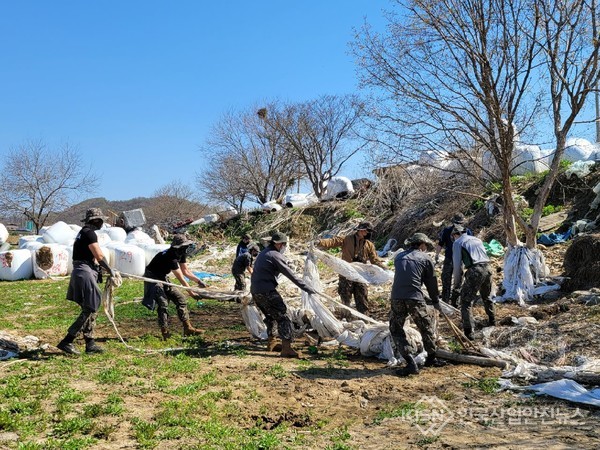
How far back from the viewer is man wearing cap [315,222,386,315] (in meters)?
8.52

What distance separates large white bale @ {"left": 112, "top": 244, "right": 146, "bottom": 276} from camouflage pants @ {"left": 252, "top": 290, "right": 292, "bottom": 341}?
31.8 ft

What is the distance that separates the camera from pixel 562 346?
20.3 ft

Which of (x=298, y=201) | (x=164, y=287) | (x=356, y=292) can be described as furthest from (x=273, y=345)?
(x=298, y=201)

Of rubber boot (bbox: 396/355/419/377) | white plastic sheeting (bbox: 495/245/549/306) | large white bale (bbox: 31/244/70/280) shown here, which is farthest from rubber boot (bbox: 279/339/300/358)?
large white bale (bbox: 31/244/70/280)

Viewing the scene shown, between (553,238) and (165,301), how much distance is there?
986cm

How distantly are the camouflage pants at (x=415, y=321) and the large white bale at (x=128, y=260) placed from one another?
1123 cm

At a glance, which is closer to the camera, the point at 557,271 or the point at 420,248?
the point at 420,248

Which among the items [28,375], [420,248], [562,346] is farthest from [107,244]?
[562,346]

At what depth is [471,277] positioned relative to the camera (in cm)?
722

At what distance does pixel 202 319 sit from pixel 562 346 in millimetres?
5848

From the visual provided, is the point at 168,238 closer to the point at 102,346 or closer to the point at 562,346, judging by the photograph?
the point at 102,346

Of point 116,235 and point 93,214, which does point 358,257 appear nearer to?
point 93,214

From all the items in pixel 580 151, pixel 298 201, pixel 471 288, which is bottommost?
pixel 471 288

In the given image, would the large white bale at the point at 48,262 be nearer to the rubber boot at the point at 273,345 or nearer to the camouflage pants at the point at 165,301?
the camouflage pants at the point at 165,301
